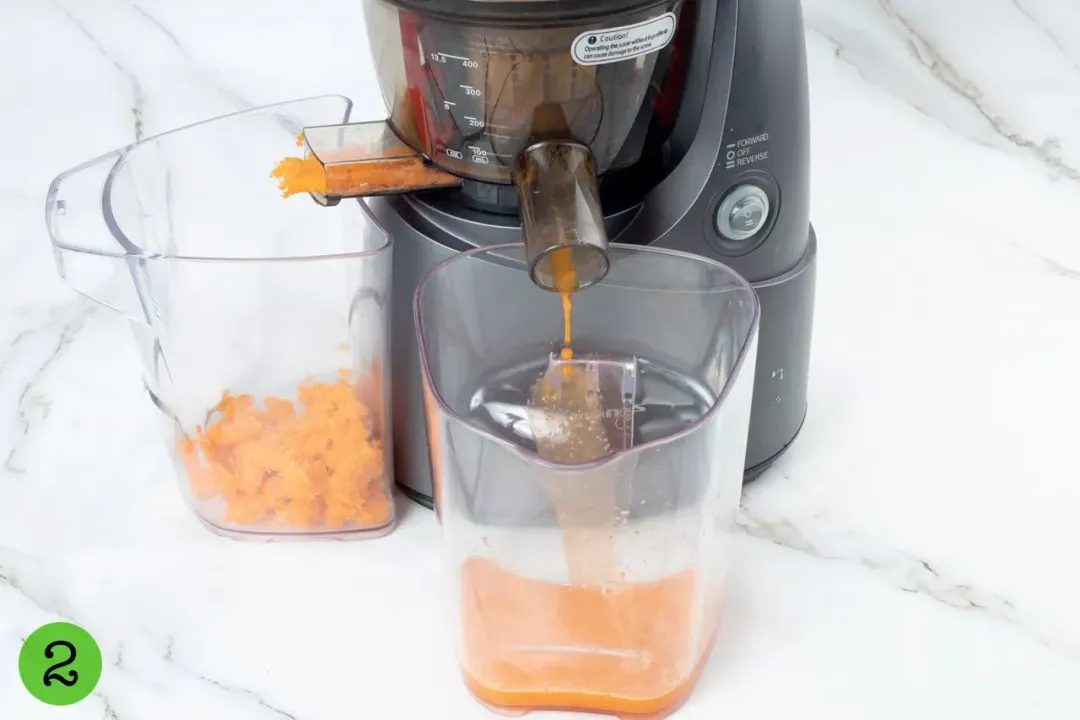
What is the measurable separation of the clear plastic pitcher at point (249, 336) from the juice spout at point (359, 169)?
0.10 feet

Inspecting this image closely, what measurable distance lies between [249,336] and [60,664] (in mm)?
184

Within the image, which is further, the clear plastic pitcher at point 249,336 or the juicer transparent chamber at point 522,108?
the clear plastic pitcher at point 249,336

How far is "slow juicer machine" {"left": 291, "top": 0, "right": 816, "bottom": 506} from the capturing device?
494 millimetres

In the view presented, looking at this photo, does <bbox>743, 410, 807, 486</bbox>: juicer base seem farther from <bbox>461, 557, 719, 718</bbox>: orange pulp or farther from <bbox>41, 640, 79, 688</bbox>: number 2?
<bbox>41, 640, 79, 688</bbox>: number 2

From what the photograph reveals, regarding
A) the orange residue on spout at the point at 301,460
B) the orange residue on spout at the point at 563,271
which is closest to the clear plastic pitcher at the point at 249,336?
the orange residue on spout at the point at 301,460

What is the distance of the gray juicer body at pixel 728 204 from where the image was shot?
554 millimetres

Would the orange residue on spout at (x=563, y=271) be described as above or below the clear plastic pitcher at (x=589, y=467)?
above

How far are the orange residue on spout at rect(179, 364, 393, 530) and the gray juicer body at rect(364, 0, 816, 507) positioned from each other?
0.08 feet

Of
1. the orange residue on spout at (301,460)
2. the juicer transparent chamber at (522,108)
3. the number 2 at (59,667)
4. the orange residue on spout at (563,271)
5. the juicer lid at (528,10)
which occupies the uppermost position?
the juicer lid at (528,10)

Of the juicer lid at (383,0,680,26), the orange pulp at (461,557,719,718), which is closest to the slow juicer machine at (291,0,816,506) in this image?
the juicer lid at (383,0,680,26)

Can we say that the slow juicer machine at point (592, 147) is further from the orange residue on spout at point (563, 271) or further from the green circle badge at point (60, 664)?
the green circle badge at point (60, 664)

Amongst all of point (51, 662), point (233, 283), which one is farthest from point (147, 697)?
point (233, 283)

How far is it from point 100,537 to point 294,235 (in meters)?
0.20

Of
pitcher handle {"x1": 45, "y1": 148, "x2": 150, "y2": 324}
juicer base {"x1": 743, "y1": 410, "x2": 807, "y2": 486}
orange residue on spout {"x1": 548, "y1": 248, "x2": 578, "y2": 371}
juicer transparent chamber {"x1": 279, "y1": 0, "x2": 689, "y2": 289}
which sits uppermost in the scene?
juicer transparent chamber {"x1": 279, "y1": 0, "x2": 689, "y2": 289}
